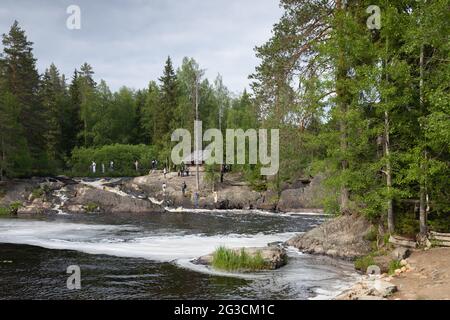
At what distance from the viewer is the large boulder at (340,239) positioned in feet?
69.4

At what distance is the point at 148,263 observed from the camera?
Result: 64.2ft

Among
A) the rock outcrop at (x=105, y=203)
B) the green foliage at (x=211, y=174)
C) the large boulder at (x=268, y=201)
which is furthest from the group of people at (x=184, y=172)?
the large boulder at (x=268, y=201)

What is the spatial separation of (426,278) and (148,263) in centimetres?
1108

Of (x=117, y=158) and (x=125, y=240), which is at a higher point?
(x=117, y=158)

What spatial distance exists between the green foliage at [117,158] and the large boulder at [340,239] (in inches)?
1816

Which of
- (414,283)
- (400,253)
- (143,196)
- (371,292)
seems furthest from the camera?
(143,196)

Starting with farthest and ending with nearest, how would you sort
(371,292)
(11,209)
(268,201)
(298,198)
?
(268,201)
(298,198)
(11,209)
(371,292)

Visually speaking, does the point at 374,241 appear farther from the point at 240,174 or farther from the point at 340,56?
the point at 240,174

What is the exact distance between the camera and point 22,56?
2472 inches

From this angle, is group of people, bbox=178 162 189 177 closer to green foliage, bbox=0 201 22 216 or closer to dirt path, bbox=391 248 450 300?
green foliage, bbox=0 201 22 216

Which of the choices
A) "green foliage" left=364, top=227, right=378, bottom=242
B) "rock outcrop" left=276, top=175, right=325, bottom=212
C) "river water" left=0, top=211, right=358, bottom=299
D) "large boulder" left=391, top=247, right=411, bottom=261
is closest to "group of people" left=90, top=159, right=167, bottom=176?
"rock outcrop" left=276, top=175, right=325, bottom=212

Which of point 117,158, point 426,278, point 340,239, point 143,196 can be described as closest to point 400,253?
point 426,278

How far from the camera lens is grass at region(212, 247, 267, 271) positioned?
1797cm

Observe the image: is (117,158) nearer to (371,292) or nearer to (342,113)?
(342,113)
